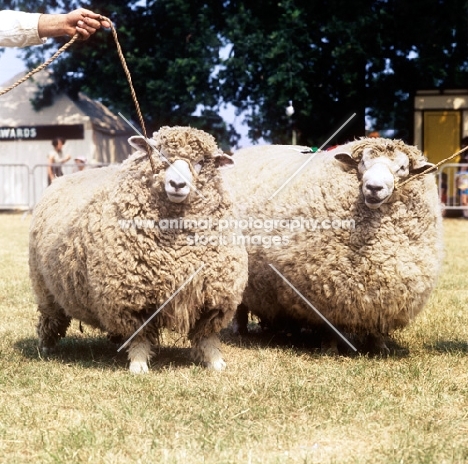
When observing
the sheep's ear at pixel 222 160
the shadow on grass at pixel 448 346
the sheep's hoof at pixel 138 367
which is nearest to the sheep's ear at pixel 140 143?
the sheep's ear at pixel 222 160

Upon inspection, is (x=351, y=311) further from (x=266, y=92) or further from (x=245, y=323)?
(x=266, y=92)

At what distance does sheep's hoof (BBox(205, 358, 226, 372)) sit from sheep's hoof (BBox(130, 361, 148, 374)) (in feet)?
1.33

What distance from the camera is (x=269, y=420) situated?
3.81 meters

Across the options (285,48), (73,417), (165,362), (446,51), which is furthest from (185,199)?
(446,51)

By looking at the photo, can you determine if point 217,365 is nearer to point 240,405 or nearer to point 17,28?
point 240,405

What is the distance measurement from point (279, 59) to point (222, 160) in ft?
44.8

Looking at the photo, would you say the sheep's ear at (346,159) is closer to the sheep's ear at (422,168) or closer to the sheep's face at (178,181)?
the sheep's ear at (422,168)

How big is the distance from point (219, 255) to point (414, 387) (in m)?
1.43

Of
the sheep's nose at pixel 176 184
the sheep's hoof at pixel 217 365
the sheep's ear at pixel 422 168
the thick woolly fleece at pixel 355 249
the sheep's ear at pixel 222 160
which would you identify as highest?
the sheep's ear at pixel 222 160

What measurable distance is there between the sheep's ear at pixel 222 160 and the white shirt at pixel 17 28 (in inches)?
50.7

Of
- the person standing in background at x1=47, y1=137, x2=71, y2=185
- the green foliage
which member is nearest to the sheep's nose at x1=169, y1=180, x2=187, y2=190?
the green foliage

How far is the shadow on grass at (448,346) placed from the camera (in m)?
5.49

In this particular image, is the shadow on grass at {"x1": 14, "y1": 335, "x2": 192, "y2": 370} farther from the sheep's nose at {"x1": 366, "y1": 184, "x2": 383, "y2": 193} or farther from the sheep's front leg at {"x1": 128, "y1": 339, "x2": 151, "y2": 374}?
the sheep's nose at {"x1": 366, "y1": 184, "x2": 383, "y2": 193}

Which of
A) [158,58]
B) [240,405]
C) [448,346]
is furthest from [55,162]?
[240,405]
